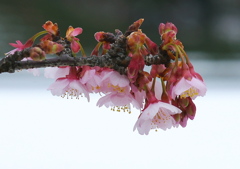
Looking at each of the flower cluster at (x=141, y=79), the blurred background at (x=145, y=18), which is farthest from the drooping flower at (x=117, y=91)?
the blurred background at (x=145, y=18)

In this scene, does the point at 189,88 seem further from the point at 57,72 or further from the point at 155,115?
the point at 57,72

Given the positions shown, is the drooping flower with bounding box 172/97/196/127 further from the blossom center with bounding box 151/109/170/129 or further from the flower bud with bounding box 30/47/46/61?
the flower bud with bounding box 30/47/46/61

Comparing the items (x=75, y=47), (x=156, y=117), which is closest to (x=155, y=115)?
(x=156, y=117)

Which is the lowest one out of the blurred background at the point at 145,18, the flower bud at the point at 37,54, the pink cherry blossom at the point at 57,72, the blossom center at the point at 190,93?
the blossom center at the point at 190,93

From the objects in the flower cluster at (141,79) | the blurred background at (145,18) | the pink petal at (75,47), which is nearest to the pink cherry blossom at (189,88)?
the flower cluster at (141,79)

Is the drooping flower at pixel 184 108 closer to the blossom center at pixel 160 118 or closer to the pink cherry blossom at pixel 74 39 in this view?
the blossom center at pixel 160 118

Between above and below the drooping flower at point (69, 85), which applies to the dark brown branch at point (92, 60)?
above

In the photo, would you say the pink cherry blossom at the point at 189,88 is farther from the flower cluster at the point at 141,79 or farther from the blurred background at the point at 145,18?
the blurred background at the point at 145,18

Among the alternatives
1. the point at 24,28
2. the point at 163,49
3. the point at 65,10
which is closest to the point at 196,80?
the point at 163,49

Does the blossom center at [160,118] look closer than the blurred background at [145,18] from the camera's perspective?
Yes
